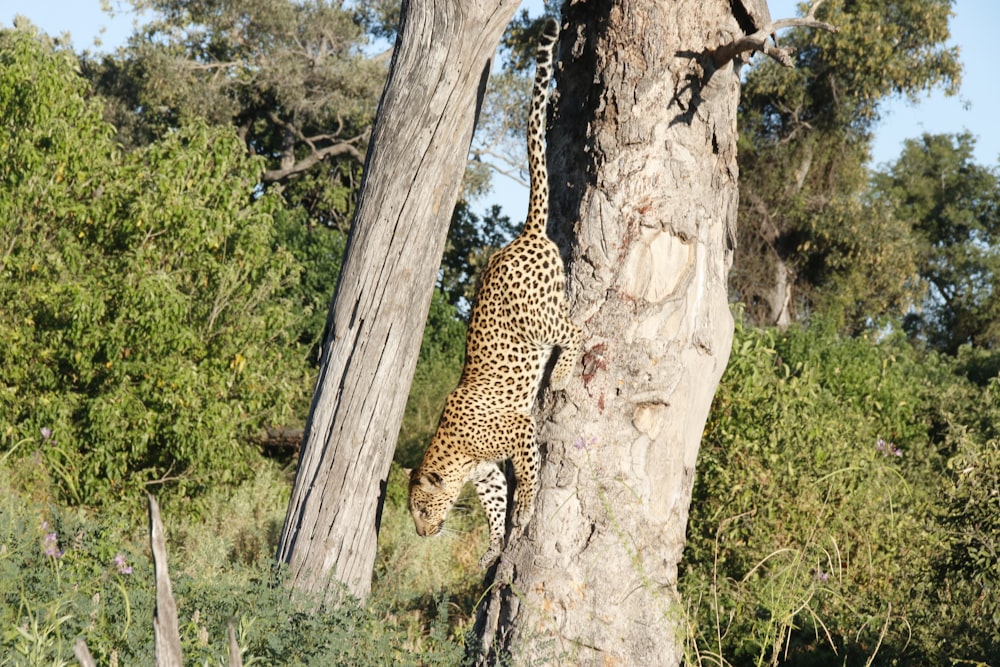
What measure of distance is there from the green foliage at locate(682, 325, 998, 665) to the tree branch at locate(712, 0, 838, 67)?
7.95 feet

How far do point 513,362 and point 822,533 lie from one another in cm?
260

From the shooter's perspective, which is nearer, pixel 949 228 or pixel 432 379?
pixel 432 379

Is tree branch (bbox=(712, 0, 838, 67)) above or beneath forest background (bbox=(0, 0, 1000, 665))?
above

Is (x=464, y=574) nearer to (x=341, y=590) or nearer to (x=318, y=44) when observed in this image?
(x=341, y=590)

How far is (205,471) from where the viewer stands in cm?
1050

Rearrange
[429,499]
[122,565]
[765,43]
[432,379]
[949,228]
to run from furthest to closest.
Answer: [949,228], [432,379], [429,499], [765,43], [122,565]

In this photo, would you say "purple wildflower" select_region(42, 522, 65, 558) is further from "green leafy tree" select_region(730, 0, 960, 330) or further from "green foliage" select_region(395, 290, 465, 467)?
"green leafy tree" select_region(730, 0, 960, 330)

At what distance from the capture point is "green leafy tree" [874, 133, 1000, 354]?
99.0 feet

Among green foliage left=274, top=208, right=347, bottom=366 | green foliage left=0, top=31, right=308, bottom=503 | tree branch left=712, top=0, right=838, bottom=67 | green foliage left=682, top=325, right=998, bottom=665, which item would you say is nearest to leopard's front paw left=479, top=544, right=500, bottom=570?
green foliage left=682, top=325, right=998, bottom=665

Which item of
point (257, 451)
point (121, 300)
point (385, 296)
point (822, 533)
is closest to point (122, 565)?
point (385, 296)

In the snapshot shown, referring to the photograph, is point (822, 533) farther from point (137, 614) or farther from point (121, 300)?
point (121, 300)

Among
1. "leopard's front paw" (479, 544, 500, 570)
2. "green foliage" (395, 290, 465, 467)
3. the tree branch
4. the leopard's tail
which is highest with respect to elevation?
the tree branch

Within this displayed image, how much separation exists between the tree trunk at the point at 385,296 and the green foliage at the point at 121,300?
13.2 feet

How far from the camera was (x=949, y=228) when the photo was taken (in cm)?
3250
